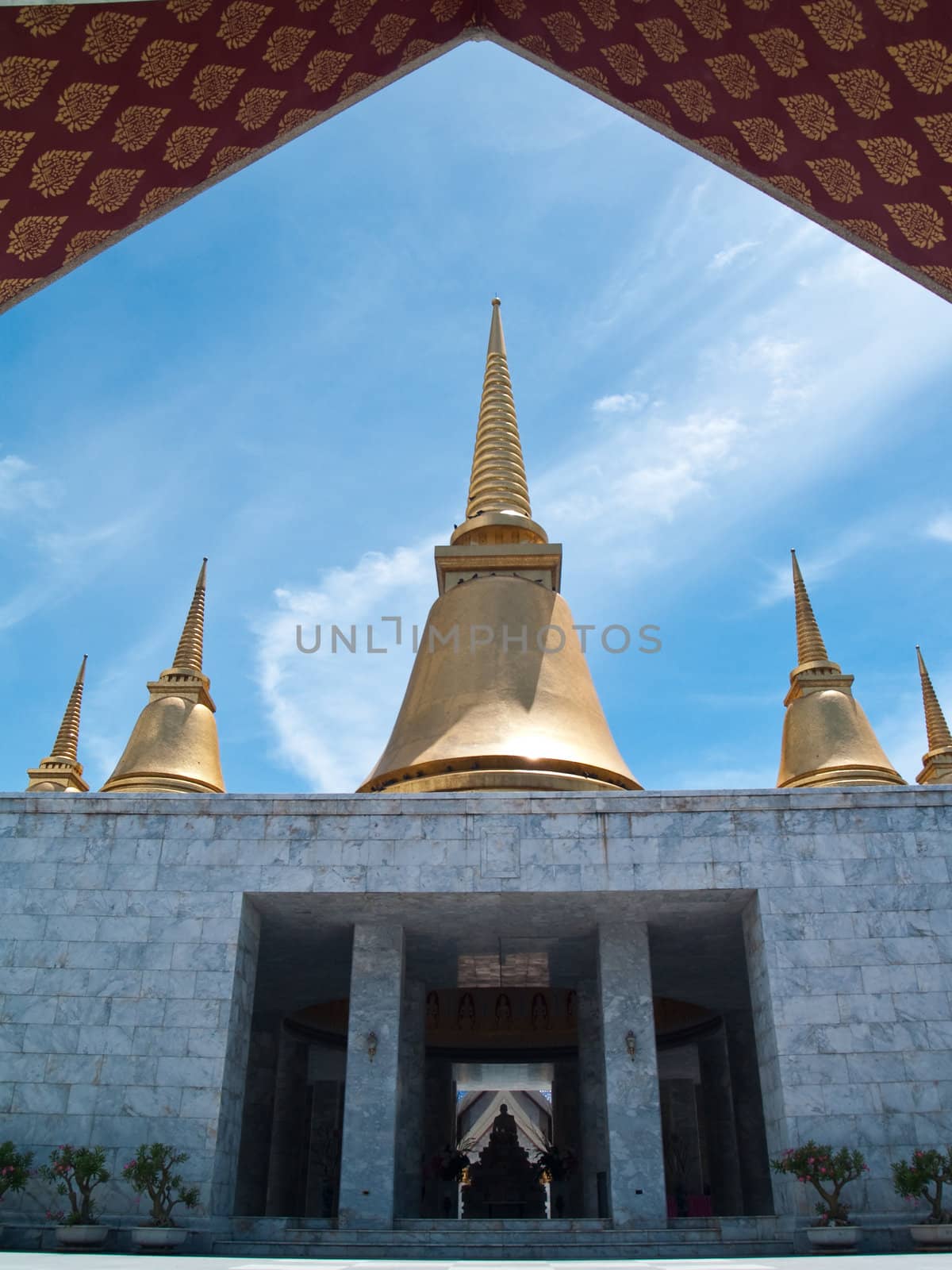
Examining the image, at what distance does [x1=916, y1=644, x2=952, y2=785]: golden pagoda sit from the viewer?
2355 centimetres

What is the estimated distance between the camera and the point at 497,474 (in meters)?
20.5

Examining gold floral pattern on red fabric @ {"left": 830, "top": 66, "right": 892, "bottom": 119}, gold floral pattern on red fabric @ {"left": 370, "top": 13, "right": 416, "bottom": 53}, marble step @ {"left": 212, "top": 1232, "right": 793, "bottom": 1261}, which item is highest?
gold floral pattern on red fabric @ {"left": 370, "top": 13, "right": 416, "bottom": 53}

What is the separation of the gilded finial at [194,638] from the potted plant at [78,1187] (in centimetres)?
1061

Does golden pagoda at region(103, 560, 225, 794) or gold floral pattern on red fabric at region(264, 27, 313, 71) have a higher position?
golden pagoda at region(103, 560, 225, 794)

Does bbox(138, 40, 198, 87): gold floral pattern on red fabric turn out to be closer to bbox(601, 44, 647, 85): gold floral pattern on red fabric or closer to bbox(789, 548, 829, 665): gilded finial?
bbox(601, 44, 647, 85): gold floral pattern on red fabric

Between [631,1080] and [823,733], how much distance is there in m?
8.78

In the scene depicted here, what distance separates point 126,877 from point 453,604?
25.8ft

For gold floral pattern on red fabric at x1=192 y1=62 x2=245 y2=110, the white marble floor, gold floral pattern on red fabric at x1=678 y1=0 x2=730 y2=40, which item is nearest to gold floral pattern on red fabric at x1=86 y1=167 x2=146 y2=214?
gold floral pattern on red fabric at x1=192 y1=62 x2=245 y2=110

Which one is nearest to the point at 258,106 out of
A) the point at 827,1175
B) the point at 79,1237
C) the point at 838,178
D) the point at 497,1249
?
the point at 838,178

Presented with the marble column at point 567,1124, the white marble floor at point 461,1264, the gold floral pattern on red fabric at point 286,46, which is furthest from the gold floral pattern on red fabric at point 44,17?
the marble column at point 567,1124

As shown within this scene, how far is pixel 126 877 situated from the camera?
40.9ft

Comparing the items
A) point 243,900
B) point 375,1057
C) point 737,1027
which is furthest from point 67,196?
point 737,1027

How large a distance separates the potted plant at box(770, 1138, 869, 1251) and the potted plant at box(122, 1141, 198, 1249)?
20.2 feet

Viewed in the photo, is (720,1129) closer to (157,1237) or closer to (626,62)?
(157,1237)
